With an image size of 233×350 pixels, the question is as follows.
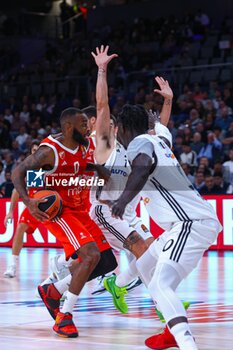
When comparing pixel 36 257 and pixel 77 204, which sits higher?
pixel 77 204

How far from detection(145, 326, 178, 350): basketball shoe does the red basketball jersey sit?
1.80 metres

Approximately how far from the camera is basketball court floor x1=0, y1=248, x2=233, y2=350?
6730mm

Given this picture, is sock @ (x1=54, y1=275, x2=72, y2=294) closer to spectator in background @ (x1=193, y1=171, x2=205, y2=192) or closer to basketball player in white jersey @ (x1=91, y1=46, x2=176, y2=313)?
basketball player in white jersey @ (x1=91, y1=46, x2=176, y2=313)

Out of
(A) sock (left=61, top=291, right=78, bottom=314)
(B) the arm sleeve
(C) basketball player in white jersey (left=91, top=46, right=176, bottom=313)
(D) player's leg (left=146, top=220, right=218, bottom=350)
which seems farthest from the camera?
(C) basketball player in white jersey (left=91, top=46, right=176, bottom=313)

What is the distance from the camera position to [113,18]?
31109mm

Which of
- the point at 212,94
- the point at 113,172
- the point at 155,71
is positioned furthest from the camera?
the point at 155,71

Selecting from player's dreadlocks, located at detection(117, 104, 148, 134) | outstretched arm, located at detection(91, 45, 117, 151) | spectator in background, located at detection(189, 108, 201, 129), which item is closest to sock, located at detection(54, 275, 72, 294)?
outstretched arm, located at detection(91, 45, 117, 151)

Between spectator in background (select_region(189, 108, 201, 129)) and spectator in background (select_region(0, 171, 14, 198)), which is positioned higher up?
spectator in background (select_region(189, 108, 201, 129))

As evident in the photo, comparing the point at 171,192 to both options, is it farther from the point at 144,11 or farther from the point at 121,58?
the point at 144,11

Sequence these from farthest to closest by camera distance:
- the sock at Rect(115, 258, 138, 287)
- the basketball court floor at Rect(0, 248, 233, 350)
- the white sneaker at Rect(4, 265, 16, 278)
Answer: the white sneaker at Rect(4, 265, 16, 278) < the sock at Rect(115, 258, 138, 287) < the basketball court floor at Rect(0, 248, 233, 350)

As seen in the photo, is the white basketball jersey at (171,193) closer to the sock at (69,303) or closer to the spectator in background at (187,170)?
the sock at (69,303)

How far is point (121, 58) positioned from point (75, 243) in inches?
749

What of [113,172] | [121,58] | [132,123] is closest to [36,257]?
[113,172]

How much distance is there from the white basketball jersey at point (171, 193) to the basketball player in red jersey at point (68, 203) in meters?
1.30
